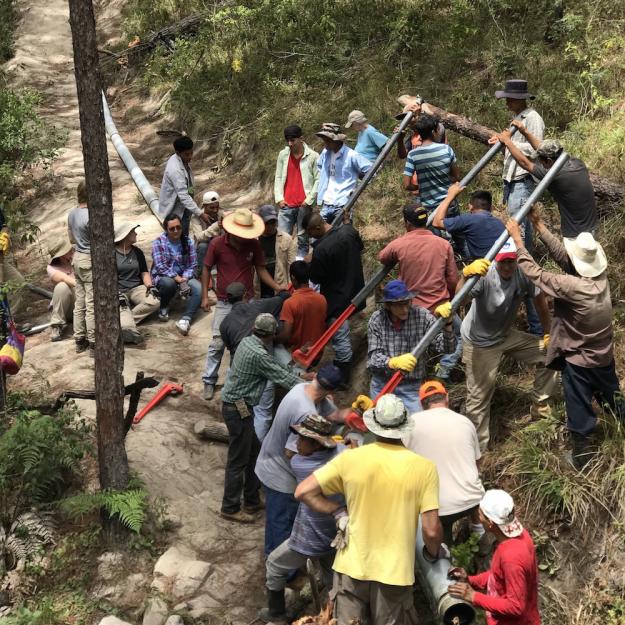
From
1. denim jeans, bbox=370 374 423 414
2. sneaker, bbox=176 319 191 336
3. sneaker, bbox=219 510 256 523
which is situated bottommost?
sneaker, bbox=176 319 191 336

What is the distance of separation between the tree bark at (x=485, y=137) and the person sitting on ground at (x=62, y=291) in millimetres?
5320

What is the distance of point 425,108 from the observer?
1008cm

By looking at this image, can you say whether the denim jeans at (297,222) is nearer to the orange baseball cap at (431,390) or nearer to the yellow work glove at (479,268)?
the yellow work glove at (479,268)

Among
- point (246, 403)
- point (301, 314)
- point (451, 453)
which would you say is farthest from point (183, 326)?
point (451, 453)

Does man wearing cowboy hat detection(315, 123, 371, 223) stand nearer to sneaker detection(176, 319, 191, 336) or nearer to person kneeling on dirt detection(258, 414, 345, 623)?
sneaker detection(176, 319, 191, 336)

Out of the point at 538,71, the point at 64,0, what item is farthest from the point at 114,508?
the point at 64,0

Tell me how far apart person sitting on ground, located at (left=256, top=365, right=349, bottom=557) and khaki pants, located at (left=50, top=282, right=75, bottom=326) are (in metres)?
5.34

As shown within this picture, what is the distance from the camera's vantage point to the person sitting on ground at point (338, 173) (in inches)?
393

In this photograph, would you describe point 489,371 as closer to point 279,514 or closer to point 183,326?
point 279,514

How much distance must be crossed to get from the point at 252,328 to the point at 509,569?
367 centimetres

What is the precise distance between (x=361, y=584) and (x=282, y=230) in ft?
20.8

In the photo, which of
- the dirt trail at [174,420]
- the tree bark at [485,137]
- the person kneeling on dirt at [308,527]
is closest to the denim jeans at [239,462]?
the dirt trail at [174,420]

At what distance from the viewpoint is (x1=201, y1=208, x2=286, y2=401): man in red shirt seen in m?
9.15

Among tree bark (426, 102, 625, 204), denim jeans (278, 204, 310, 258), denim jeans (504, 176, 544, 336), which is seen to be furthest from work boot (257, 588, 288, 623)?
tree bark (426, 102, 625, 204)
